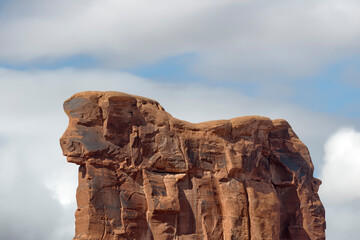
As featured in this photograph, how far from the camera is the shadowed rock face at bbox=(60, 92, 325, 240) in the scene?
122 feet

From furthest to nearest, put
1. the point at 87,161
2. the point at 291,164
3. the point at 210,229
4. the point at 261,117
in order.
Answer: the point at 291,164 → the point at 261,117 → the point at 210,229 → the point at 87,161

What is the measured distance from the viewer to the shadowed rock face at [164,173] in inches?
1459

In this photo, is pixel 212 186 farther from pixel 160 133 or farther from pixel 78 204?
pixel 78 204

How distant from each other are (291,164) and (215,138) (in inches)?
263

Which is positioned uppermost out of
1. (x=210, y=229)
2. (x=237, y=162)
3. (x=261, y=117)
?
(x=261, y=117)

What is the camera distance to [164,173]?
3919 cm

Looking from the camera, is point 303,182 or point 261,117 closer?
point 261,117

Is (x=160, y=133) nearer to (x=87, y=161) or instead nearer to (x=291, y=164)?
(x=87, y=161)

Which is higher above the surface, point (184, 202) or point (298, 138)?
point (298, 138)

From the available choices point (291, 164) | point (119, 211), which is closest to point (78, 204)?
point (119, 211)

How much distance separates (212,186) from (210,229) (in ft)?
6.27

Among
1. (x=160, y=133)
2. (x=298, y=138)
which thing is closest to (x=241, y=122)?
(x=160, y=133)

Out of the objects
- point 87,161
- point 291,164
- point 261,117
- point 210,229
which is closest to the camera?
point 87,161

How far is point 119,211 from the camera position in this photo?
3725cm
